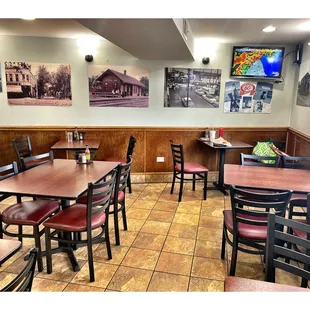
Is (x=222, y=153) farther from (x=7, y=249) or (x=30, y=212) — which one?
(x=7, y=249)

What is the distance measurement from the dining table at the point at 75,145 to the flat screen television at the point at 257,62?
267 centimetres

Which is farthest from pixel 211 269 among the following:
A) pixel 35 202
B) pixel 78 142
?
pixel 78 142

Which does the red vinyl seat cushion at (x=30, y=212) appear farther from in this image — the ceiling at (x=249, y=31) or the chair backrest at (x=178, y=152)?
the ceiling at (x=249, y=31)

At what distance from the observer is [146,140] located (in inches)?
194

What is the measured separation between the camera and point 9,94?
15.2ft

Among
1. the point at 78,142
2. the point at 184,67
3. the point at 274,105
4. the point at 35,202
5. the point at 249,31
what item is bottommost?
the point at 35,202

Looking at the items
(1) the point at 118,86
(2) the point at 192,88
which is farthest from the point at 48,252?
(2) the point at 192,88

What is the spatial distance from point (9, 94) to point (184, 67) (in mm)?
2981

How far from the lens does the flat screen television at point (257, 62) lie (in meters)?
4.62

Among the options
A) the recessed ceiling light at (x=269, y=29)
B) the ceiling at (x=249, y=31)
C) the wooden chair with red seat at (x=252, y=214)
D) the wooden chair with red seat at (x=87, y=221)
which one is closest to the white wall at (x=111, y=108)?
the ceiling at (x=249, y=31)

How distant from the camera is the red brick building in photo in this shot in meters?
4.70

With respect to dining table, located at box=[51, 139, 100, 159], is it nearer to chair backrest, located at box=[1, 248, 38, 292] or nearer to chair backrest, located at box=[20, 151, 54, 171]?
chair backrest, located at box=[20, 151, 54, 171]

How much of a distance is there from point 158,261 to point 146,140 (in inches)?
105
